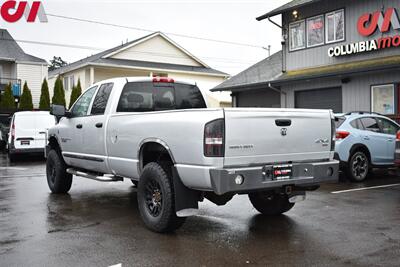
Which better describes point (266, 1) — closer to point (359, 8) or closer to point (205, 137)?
point (359, 8)

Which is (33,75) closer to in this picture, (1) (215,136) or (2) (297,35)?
(2) (297,35)

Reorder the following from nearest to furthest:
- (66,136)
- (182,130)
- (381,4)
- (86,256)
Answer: (86,256) < (182,130) < (66,136) < (381,4)

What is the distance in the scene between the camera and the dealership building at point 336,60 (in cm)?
1523

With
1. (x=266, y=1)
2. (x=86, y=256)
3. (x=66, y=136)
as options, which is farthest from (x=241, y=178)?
(x=266, y=1)

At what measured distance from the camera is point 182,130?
207 inches

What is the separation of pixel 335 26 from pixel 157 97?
1193cm

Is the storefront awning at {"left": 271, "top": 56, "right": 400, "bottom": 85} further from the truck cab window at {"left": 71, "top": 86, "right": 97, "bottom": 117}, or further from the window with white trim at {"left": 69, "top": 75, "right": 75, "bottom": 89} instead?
the window with white trim at {"left": 69, "top": 75, "right": 75, "bottom": 89}

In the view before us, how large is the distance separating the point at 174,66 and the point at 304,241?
1248 inches

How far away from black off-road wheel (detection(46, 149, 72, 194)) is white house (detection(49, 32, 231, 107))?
911 inches

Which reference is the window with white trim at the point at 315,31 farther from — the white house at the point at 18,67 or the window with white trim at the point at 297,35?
the white house at the point at 18,67

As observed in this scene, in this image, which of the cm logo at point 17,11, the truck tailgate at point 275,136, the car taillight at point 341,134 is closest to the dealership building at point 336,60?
the car taillight at point 341,134

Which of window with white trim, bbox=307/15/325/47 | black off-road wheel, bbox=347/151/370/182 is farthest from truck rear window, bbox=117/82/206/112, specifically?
window with white trim, bbox=307/15/325/47

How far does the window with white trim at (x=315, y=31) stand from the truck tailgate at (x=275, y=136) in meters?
12.7

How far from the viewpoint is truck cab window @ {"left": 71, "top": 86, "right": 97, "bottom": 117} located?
780cm
